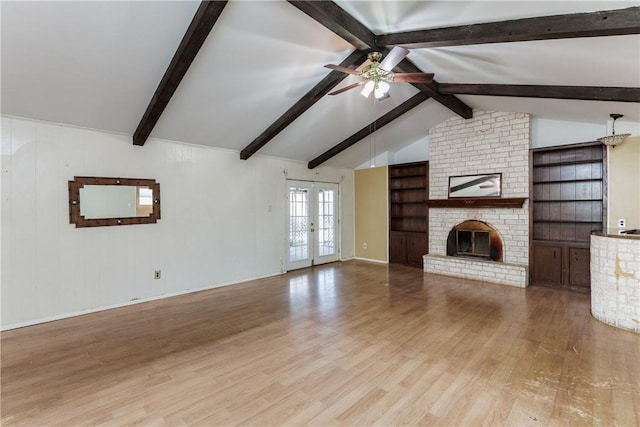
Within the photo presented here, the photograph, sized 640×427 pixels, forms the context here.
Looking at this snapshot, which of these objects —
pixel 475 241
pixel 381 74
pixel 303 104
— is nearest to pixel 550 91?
pixel 381 74

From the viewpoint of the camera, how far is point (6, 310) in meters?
3.48

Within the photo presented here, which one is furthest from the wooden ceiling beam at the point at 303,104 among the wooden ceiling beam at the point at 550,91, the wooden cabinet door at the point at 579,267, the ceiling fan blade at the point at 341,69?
the wooden cabinet door at the point at 579,267

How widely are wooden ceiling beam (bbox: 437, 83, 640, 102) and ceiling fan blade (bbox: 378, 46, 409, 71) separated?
2126 mm

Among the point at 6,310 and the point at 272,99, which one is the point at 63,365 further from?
the point at 272,99

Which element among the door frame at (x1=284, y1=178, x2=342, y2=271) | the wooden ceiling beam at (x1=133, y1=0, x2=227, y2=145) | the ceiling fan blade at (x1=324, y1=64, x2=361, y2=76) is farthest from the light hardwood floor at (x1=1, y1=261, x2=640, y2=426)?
the ceiling fan blade at (x1=324, y1=64, x2=361, y2=76)

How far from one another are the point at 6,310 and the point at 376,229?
6.67 meters

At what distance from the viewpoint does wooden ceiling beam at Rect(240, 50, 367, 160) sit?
3.77 metres

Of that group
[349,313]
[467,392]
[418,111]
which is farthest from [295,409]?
[418,111]

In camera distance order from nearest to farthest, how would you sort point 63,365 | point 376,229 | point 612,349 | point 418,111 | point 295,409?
point 295,409
point 63,365
point 612,349
point 418,111
point 376,229

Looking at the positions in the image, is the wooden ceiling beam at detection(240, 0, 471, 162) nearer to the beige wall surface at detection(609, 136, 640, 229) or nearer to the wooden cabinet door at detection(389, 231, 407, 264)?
the beige wall surface at detection(609, 136, 640, 229)

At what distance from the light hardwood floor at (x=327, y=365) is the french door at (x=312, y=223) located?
96.7 inches

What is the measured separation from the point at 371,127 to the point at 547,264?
4040mm

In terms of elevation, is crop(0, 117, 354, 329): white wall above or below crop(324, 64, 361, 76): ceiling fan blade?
below

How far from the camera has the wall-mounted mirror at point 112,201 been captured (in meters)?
3.91
